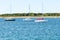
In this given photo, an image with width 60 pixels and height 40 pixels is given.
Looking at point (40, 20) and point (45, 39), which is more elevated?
point (45, 39)

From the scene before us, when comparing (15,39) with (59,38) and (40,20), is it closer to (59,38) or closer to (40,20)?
(59,38)

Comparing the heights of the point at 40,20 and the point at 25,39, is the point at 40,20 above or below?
below

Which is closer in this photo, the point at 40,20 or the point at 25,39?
the point at 25,39

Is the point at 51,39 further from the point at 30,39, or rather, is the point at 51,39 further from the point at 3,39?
the point at 3,39

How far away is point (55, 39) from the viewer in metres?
38.9

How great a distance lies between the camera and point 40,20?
10938 centimetres

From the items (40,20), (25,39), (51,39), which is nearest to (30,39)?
(25,39)

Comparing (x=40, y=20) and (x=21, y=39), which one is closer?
(x=21, y=39)

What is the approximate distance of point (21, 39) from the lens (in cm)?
3956

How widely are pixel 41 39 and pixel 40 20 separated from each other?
7026cm

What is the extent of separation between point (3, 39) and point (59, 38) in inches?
327

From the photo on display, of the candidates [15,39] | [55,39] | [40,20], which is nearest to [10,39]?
[15,39]

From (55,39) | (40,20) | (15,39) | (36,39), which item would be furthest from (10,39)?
(40,20)

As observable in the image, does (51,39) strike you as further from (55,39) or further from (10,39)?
(10,39)
